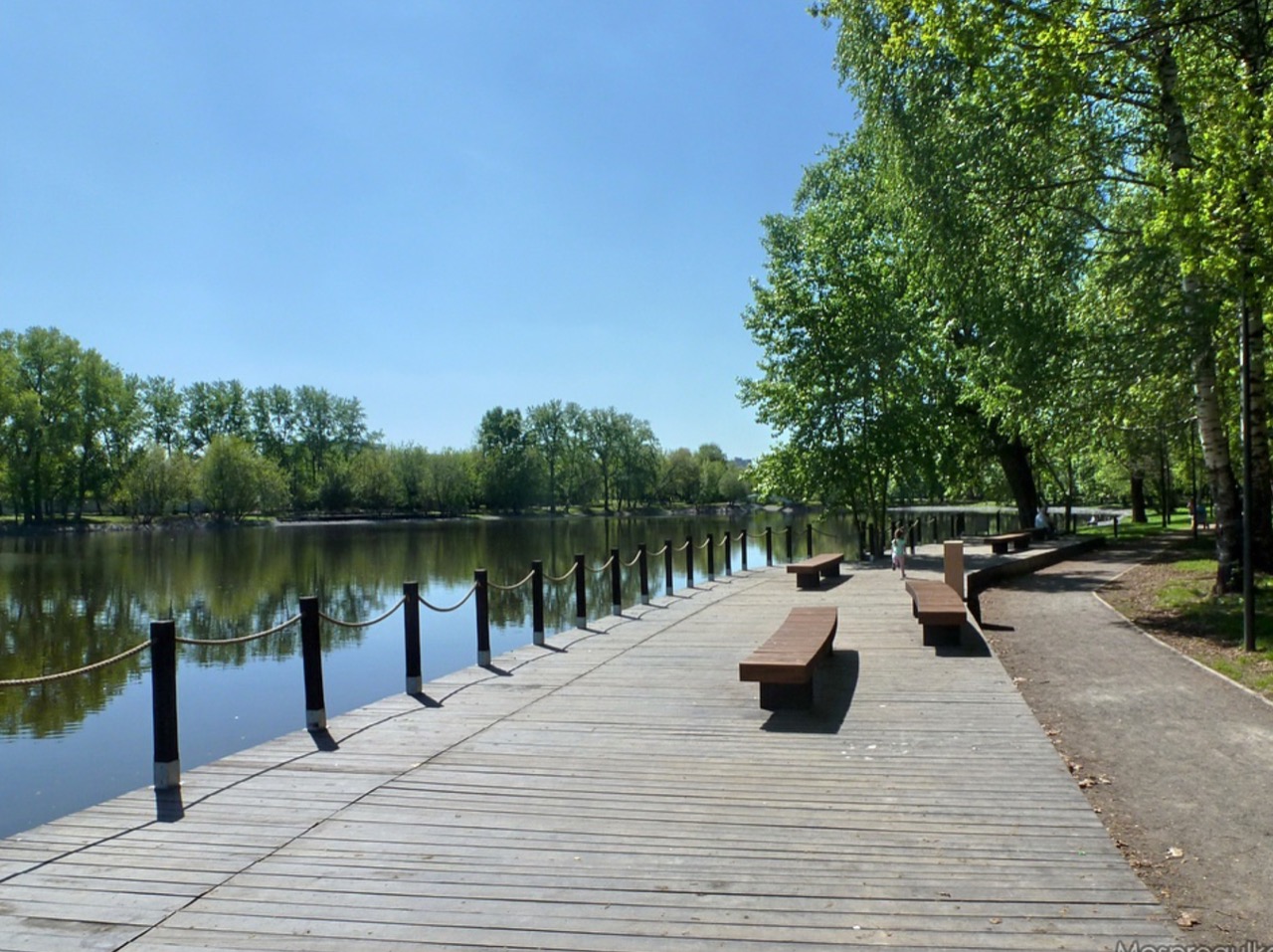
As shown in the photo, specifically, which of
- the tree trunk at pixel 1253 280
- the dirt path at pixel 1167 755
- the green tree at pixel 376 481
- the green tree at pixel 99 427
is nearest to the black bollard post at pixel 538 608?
the dirt path at pixel 1167 755

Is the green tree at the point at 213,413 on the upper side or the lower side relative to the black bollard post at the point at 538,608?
upper

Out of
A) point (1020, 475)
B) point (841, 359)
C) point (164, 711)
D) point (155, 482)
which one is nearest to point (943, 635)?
A: point (164, 711)

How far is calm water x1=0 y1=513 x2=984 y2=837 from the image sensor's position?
10.5 m

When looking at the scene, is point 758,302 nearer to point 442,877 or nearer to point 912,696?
point 912,696

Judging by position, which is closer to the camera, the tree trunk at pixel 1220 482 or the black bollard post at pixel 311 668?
the black bollard post at pixel 311 668

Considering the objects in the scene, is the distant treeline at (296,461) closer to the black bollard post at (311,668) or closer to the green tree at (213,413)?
the green tree at (213,413)

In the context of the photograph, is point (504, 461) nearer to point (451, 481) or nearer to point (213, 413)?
point (451, 481)

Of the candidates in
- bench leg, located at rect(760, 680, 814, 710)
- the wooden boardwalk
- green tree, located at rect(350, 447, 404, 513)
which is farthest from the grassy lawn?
green tree, located at rect(350, 447, 404, 513)

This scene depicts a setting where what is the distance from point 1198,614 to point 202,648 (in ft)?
51.1

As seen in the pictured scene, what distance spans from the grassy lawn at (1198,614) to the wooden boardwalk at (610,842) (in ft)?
11.0

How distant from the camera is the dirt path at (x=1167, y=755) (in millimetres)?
4496

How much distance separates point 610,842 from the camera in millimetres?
4996

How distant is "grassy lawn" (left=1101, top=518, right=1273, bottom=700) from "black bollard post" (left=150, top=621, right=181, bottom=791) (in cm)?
867

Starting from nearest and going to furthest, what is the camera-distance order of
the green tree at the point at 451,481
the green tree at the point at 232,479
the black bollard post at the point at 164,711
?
the black bollard post at the point at 164,711 < the green tree at the point at 232,479 < the green tree at the point at 451,481
